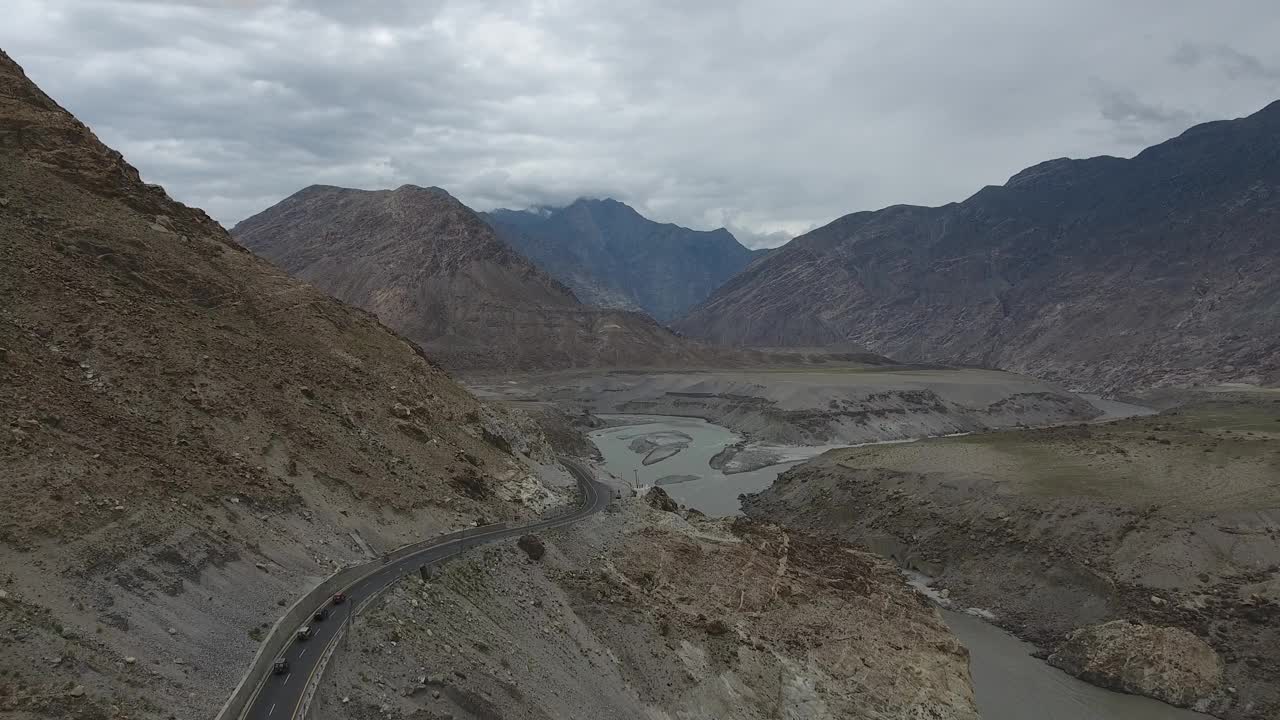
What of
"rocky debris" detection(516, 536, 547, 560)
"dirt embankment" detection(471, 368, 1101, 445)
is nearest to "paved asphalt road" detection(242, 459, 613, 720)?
"rocky debris" detection(516, 536, 547, 560)

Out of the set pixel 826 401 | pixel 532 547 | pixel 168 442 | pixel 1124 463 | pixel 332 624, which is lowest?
pixel 826 401

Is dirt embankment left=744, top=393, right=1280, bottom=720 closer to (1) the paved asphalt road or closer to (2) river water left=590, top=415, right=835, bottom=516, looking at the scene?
(2) river water left=590, top=415, right=835, bottom=516

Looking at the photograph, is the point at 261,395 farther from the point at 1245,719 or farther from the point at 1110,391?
the point at 1110,391

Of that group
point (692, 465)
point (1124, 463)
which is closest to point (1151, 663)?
point (1124, 463)

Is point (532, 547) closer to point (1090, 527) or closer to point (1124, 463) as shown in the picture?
point (1090, 527)

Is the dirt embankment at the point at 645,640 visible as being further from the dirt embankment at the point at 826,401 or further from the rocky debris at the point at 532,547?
the dirt embankment at the point at 826,401

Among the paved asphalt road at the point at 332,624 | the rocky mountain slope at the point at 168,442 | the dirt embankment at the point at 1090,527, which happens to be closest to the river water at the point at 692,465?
the dirt embankment at the point at 1090,527

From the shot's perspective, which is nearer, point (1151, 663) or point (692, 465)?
point (1151, 663)
